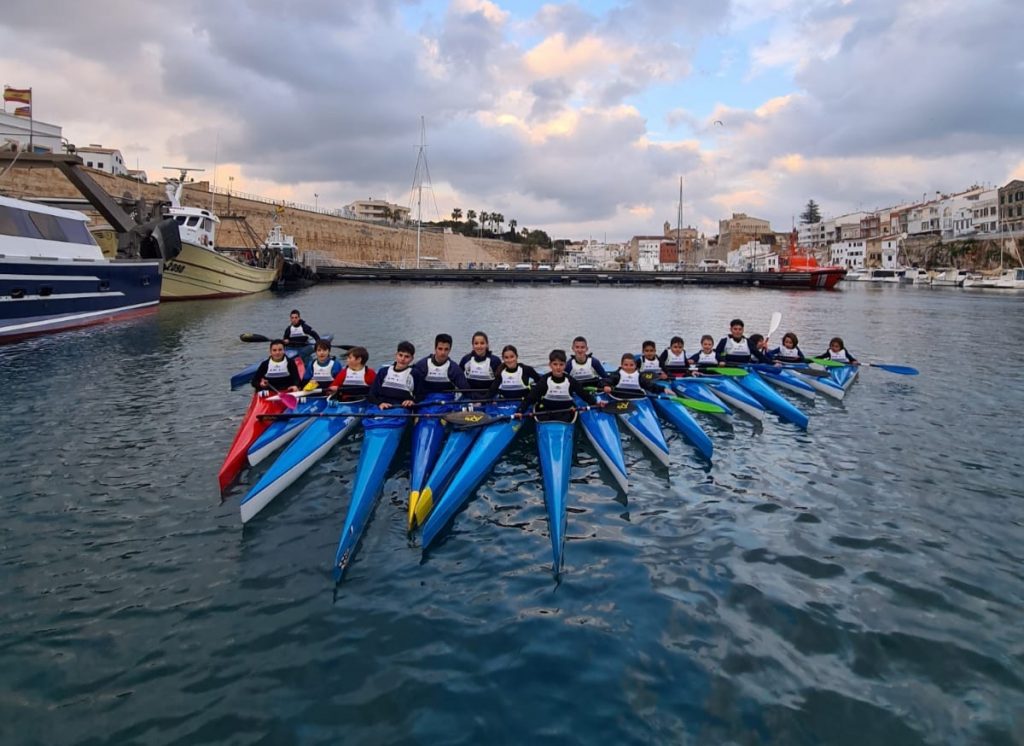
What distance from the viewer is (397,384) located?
1008cm

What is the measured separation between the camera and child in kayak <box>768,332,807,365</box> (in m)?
15.5

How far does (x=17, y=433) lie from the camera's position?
402 inches

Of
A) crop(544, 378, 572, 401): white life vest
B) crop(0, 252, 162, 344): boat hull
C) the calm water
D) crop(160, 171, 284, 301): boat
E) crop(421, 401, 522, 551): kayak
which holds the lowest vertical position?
the calm water

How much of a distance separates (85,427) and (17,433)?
0.99 m

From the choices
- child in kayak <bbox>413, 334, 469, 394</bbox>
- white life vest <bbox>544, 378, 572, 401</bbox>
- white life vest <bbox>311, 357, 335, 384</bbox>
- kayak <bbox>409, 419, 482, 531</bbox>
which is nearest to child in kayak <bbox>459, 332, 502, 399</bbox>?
child in kayak <bbox>413, 334, 469, 394</bbox>

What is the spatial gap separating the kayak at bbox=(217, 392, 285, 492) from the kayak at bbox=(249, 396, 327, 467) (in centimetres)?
10

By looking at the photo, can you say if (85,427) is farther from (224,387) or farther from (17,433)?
(224,387)

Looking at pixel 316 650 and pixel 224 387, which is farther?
pixel 224 387

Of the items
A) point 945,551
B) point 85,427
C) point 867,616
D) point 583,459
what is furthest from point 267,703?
point 85,427

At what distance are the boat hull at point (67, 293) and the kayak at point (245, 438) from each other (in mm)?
15388

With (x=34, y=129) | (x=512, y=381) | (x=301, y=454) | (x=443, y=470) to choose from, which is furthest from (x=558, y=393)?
(x=34, y=129)

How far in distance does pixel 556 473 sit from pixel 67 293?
2383 centimetres

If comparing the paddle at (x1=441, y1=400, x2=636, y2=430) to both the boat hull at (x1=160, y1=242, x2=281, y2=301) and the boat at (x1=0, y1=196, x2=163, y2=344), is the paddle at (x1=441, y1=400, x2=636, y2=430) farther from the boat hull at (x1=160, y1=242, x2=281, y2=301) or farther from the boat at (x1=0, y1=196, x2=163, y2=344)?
the boat hull at (x1=160, y1=242, x2=281, y2=301)

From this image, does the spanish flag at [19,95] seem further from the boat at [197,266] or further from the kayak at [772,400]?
the kayak at [772,400]
